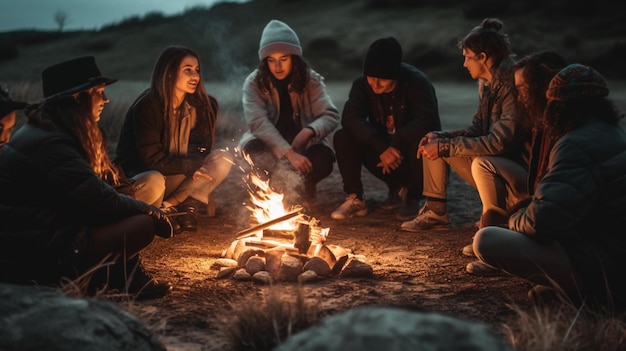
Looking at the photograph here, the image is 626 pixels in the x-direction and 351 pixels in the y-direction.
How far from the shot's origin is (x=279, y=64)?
24.2 ft

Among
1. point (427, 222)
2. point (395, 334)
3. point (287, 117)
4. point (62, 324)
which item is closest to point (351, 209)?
point (427, 222)

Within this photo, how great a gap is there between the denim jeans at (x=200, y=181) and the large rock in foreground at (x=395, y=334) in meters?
4.83

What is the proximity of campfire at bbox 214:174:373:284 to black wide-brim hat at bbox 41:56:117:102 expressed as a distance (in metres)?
1.71

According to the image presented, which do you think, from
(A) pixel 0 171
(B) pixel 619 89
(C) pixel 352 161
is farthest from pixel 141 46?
(A) pixel 0 171

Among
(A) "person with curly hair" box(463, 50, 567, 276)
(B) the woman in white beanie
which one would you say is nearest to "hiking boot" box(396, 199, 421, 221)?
(B) the woman in white beanie

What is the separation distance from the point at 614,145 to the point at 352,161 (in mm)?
3701

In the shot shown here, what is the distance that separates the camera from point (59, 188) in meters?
4.25

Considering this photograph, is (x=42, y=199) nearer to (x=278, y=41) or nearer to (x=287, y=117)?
(x=278, y=41)

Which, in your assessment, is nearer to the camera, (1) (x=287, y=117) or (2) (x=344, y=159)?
(2) (x=344, y=159)

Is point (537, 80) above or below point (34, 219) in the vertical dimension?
above

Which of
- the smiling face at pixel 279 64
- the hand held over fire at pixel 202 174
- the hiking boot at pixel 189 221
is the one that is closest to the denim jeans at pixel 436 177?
the smiling face at pixel 279 64

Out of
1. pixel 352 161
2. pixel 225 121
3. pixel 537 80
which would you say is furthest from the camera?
pixel 225 121

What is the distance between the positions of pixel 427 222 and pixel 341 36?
26.9 meters

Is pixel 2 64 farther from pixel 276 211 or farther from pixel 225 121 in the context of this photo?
pixel 276 211
